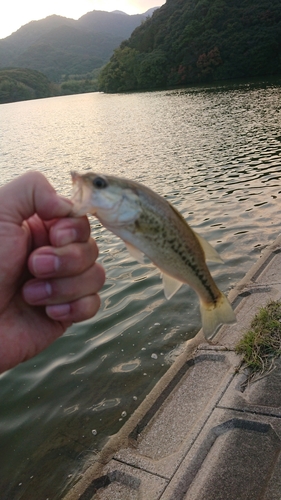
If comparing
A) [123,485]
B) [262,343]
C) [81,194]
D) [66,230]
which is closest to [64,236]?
[66,230]

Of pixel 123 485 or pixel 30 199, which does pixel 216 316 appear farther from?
pixel 123 485

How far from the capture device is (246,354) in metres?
5.14

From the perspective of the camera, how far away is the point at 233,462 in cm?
379

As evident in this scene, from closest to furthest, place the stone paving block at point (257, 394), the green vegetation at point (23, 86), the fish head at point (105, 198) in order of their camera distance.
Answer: the fish head at point (105, 198) → the stone paving block at point (257, 394) → the green vegetation at point (23, 86)

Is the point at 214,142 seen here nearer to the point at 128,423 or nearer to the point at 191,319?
the point at 191,319

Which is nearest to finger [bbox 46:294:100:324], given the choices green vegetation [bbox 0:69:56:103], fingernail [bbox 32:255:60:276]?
fingernail [bbox 32:255:60:276]

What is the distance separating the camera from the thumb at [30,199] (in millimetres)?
2230

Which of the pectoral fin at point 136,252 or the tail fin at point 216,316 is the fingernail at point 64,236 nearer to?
the pectoral fin at point 136,252

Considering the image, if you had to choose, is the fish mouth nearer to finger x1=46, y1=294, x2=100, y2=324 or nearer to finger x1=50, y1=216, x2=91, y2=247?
finger x1=50, y1=216, x2=91, y2=247

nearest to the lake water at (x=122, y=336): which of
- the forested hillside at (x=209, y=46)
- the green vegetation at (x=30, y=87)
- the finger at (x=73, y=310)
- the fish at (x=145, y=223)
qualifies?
the finger at (x=73, y=310)

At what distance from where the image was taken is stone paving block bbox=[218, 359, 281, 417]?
4238 mm

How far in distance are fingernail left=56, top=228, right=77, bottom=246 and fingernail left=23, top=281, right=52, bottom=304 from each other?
31cm

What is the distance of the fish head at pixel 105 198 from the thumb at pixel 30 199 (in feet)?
0.57

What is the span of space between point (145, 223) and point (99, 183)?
32 cm
